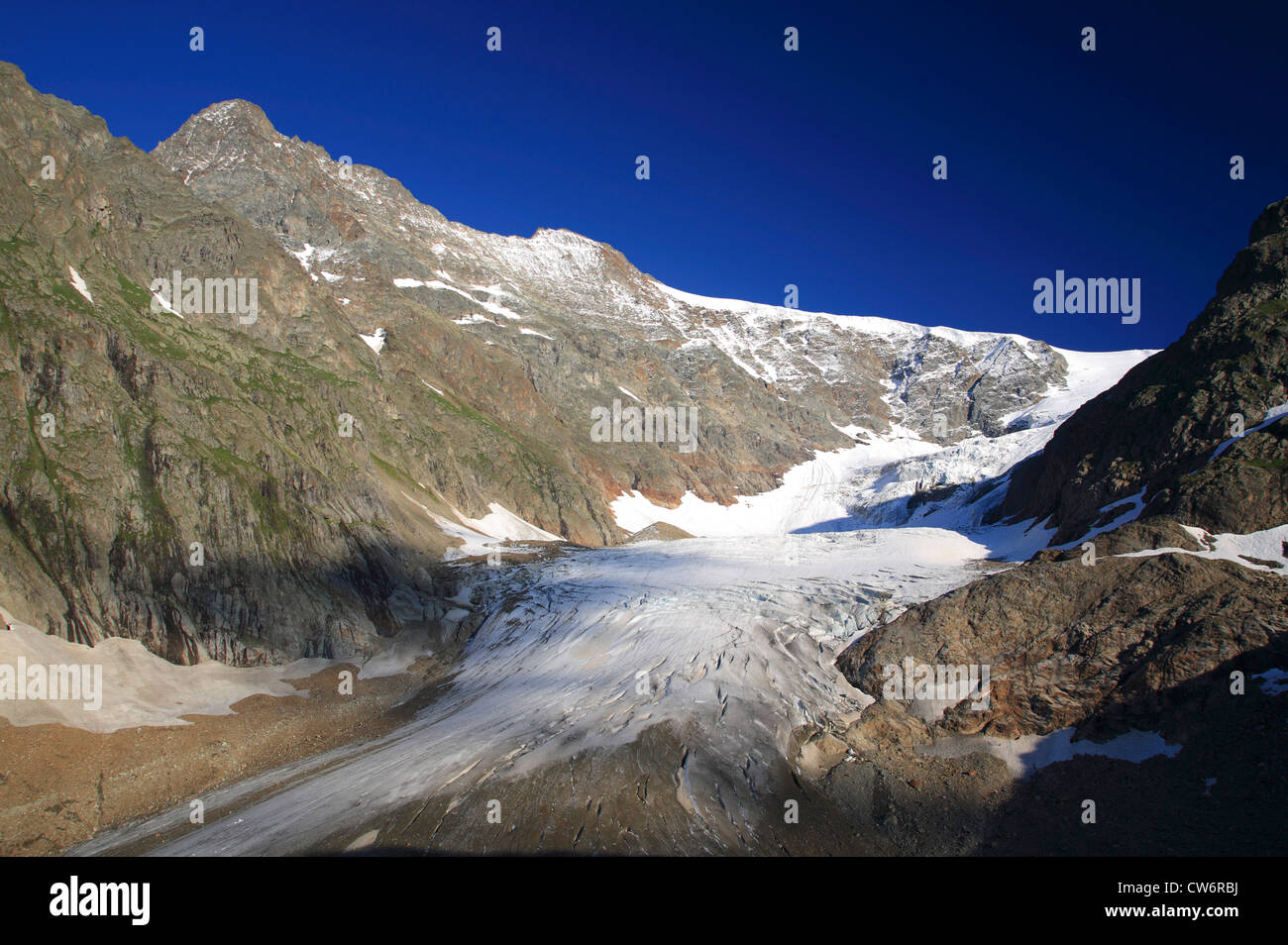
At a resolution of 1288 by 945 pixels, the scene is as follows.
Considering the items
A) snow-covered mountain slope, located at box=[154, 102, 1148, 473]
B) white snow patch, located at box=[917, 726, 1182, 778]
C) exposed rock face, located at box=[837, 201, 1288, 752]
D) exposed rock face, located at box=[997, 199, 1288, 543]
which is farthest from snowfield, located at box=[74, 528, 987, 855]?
snow-covered mountain slope, located at box=[154, 102, 1148, 473]

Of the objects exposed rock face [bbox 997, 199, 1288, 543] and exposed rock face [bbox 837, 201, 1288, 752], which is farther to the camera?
exposed rock face [bbox 997, 199, 1288, 543]

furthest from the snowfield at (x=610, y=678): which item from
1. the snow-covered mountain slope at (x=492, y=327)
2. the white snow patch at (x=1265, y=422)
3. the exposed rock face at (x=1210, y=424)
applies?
the snow-covered mountain slope at (x=492, y=327)

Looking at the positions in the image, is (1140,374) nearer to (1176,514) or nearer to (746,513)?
(1176,514)

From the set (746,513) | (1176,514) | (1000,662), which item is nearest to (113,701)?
(1000,662)

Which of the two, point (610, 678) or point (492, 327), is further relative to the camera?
point (492, 327)

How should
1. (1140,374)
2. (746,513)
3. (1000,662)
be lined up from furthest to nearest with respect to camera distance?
(746,513), (1140,374), (1000,662)

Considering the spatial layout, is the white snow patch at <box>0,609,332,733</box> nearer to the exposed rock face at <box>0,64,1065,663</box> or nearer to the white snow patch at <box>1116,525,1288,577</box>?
the exposed rock face at <box>0,64,1065,663</box>

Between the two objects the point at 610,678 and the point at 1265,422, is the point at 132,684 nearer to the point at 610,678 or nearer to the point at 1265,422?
the point at 610,678

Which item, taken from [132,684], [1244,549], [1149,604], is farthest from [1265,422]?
[132,684]
